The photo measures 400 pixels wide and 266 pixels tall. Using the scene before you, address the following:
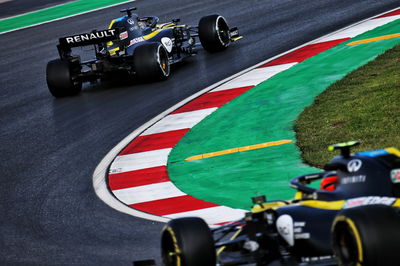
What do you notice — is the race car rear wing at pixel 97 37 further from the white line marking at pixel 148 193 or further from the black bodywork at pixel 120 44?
the white line marking at pixel 148 193

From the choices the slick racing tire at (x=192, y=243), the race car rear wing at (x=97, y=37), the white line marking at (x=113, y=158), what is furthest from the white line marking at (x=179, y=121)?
the slick racing tire at (x=192, y=243)

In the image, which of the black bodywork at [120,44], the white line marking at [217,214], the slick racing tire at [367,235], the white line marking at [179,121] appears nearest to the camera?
the slick racing tire at [367,235]

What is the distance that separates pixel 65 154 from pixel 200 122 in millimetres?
1996

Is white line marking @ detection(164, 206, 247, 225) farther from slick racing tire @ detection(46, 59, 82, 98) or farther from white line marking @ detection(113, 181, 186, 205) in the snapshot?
slick racing tire @ detection(46, 59, 82, 98)

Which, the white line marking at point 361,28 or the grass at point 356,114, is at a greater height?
the grass at point 356,114

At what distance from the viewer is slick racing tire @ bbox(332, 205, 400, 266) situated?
537cm

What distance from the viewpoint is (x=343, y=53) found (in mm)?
16328

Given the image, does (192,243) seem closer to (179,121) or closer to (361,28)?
(179,121)

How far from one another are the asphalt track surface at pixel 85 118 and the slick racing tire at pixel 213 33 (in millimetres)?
217

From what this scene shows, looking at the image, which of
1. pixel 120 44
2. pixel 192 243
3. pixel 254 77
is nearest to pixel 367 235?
pixel 192 243

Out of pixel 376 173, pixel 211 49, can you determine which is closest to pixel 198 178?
pixel 376 173

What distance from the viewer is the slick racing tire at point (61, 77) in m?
16.8

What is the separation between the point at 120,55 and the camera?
16922 millimetres

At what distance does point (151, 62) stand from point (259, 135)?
514cm
